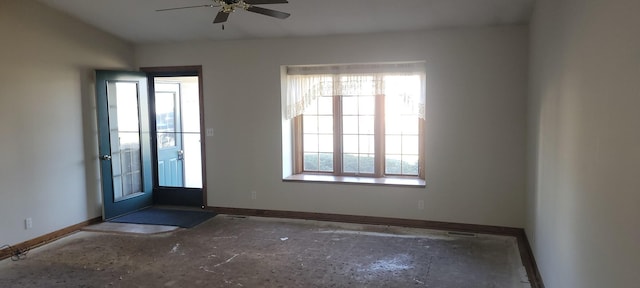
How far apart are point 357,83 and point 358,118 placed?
47 centimetres

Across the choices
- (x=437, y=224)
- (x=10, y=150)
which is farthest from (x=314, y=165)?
(x=10, y=150)

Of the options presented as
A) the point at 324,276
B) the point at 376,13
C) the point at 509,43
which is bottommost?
the point at 324,276

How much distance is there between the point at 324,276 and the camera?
3.90 meters

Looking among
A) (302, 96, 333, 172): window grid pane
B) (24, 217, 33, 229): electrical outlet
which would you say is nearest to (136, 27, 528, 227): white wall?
(302, 96, 333, 172): window grid pane

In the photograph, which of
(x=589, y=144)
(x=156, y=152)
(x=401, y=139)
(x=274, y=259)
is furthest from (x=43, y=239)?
(x=589, y=144)

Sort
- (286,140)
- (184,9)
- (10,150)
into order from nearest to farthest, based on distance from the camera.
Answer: (10,150), (184,9), (286,140)

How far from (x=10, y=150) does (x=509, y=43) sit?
203 inches

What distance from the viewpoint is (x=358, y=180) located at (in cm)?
564

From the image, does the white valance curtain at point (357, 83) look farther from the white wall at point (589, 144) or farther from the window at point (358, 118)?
the white wall at point (589, 144)

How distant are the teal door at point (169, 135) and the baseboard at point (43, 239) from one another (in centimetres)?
114

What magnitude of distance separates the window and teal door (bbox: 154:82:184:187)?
1735mm

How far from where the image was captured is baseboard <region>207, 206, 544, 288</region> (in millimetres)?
4434

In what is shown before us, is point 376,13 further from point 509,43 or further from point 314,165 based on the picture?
point 314,165

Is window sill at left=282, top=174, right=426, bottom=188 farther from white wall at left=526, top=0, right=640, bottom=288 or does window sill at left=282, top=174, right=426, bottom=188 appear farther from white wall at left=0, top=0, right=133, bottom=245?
white wall at left=0, top=0, right=133, bottom=245
